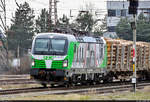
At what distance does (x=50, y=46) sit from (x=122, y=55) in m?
9.68

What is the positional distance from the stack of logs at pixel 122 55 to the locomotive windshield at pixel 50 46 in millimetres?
6891

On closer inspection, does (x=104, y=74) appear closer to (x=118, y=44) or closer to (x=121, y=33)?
(x=118, y=44)

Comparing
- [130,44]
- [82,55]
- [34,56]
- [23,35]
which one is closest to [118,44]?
[130,44]

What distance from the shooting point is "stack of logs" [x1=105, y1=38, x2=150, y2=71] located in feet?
104

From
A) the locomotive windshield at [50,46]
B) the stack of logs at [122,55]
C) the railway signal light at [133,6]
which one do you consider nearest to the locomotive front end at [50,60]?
the locomotive windshield at [50,46]

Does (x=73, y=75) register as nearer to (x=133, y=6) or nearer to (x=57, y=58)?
(x=57, y=58)

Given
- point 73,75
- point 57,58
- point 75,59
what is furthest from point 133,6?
point 73,75

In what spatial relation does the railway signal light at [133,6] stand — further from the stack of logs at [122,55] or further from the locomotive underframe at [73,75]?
the stack of logs at [122,55]

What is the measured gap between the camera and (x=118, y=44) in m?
32.8

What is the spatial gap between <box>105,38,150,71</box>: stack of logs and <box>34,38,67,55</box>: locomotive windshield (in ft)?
A: 22.6

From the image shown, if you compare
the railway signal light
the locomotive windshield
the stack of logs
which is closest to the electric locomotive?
the locomotive windshield

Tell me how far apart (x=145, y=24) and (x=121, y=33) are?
4646 millimetres

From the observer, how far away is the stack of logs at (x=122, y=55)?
31.8m

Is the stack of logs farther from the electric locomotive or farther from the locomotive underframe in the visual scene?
the electric locomotive
